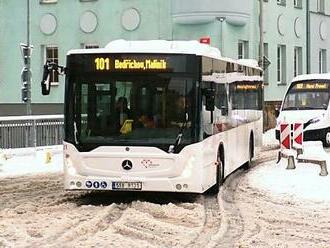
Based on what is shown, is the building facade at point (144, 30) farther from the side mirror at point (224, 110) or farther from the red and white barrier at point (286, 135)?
the side mirror at point (224, 110)

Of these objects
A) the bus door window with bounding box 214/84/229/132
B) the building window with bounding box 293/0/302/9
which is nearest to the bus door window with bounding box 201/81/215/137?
the bus door window with bounding box 214/84/229/132

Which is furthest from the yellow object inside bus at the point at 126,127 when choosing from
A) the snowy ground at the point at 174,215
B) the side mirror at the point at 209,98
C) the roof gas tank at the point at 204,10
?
the roof gas tank at the point at 204,10

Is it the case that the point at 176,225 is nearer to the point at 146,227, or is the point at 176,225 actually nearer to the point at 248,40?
the point at 146,227

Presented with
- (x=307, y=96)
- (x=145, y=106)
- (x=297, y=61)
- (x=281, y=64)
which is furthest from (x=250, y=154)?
(x=297, y=61)

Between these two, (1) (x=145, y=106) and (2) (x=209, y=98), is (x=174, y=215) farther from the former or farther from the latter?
(2) (x=209, y=98)

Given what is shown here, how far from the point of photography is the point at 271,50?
129 feet

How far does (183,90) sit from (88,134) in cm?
179

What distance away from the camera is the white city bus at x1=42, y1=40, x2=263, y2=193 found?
13500 millimetres

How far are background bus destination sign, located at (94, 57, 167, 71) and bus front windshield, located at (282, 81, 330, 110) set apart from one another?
15695 millimetres

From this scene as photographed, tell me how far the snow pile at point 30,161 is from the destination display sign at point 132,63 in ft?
21.6

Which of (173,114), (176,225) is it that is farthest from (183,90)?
(176,225)

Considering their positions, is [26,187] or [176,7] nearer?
[26,187]

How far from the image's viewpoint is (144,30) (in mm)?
35250

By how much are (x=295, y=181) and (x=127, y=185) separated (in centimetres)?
455
